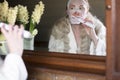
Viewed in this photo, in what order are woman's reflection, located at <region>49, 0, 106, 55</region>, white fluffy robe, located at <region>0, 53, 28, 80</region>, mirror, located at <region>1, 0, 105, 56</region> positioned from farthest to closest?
mirror, located at <region>1, 0, 105, 56</region>, woman's reflection, located at <region>49, 0, 106, 55</region>, white fluffy robe, located at <region>0, 53, 28, 80</region>

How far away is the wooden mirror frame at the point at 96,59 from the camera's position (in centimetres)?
70

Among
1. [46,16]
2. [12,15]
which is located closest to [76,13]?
[46,16]

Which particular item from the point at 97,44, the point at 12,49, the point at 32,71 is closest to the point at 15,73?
the point at 12,49

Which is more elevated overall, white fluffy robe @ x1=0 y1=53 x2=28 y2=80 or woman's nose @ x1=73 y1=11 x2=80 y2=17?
woman's nose @ x1=73 y1=11 x2=80 y2=17

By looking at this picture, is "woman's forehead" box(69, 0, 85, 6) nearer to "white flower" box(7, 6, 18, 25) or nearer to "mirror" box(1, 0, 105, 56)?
"mirror" box(1, 0, 105, 56)

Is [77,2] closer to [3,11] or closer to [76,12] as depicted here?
[76,12]

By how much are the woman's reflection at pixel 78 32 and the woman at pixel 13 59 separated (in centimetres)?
21

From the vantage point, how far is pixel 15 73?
686 millimetres

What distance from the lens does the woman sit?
680mm

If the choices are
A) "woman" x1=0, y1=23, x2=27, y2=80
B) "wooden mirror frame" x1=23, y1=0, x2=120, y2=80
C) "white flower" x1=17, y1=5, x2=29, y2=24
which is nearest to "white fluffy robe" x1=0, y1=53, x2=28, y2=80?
"woman" x1=0, y1=23, x2=27, y2=80

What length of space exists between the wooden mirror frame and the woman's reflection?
0.04 m

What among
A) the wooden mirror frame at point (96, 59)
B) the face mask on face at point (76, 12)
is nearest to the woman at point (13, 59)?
the wooden mirror frame at point (96, 59)

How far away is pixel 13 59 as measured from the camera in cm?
69

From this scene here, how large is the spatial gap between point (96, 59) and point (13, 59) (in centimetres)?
24
